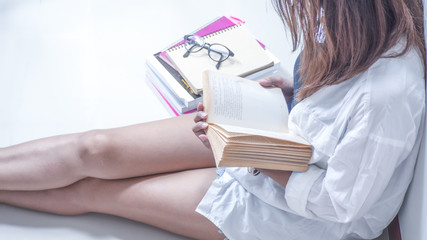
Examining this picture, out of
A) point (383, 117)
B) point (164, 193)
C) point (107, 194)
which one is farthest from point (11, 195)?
point (383, 117)

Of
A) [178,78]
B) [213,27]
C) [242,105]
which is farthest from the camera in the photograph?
[213,27]

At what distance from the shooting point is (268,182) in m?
1.15

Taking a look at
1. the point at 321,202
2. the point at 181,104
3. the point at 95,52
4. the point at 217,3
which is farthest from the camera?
the point at 217,3

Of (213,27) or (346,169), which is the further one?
(213,27)

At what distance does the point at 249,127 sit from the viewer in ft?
3.64

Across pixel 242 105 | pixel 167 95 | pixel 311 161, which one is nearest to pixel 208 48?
pixel 167 95

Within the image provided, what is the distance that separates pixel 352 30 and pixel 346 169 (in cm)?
25

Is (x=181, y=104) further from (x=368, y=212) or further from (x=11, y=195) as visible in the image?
(x=368, y=212)

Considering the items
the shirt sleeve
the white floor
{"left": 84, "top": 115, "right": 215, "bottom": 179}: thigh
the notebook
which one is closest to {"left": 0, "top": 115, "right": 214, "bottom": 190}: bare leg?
{"left": 84, "top": 115, "right": 215, "bottom": 179}: thigh

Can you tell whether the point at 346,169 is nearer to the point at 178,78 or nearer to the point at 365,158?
the point at 365,158

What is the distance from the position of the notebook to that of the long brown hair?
1.83ft

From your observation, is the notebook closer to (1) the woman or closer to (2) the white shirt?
(1) the woman

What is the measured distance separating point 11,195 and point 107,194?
10.5 inches

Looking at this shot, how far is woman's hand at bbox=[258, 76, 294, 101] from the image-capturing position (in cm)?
123
